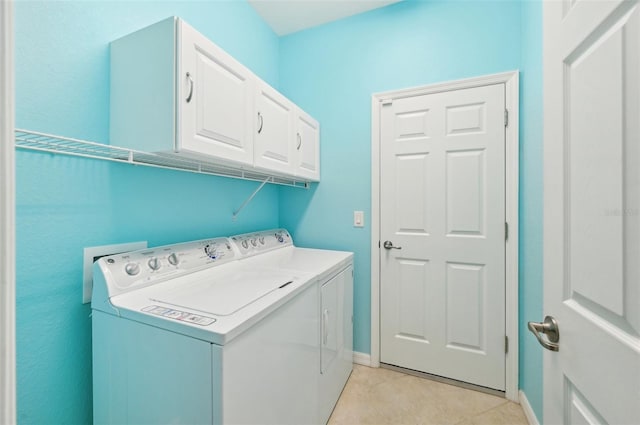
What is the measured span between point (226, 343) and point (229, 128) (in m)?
0.99

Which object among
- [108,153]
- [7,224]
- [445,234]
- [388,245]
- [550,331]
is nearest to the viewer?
[7,224]

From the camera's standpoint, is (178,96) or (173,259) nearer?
(178,96)

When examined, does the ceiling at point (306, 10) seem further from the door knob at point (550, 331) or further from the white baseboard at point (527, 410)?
the white baseboard at point (527, 410)

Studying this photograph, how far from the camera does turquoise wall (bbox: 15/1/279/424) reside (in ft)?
3.05

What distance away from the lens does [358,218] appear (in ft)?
7.23

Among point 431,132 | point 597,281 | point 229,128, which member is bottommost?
point 597,281

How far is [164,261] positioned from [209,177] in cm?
65

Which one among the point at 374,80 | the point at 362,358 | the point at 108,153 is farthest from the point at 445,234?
the point at 108,153

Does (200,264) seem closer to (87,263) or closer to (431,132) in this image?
(87,263)

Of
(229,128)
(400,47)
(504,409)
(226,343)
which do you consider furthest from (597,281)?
(400,47)

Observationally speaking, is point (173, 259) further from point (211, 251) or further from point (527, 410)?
point (527, 410)

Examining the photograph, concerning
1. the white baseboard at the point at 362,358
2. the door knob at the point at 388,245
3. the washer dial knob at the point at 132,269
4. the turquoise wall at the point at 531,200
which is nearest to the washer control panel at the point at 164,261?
the washer dial knob at the point at 132,269

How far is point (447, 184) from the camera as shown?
193 centimetres

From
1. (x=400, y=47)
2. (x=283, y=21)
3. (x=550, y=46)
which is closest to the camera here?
(x=550, y=46)
